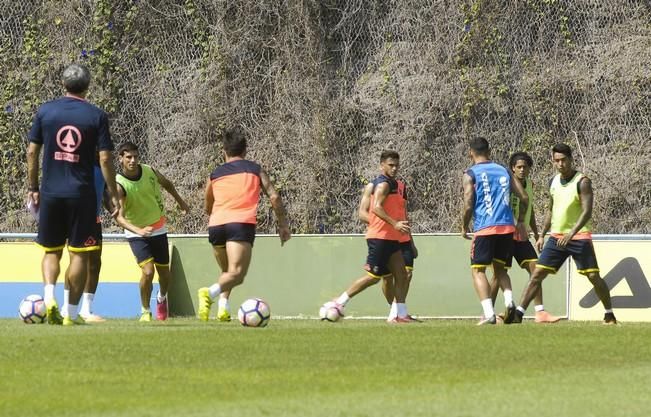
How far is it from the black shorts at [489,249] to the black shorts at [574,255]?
1.94 feet

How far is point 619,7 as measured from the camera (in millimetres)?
22125

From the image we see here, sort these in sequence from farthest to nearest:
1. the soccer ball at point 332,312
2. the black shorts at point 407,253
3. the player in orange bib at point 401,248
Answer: the black shorts at point 407,253 → the player in orange bib at point 401,248 → the soccer ball at point 332,312

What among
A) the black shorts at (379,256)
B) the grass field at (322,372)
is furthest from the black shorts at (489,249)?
the grass field at (322,372)

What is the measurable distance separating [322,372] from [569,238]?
656cm

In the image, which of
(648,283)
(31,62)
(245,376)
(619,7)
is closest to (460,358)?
(245,376)

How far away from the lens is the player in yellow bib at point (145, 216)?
15508mm

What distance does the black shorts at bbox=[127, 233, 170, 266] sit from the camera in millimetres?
15508

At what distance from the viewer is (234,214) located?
44.2 feet

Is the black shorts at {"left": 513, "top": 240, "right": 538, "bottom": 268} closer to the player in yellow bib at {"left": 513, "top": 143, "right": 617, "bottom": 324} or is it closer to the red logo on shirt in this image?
the player in yellow bib at {"left": 513, "top": 143, "right": 617, "bottom": 324}

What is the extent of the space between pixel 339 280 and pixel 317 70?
17.5 feet

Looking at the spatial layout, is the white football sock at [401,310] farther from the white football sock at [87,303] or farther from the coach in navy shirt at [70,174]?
the coach in navy shirt at [70,174]

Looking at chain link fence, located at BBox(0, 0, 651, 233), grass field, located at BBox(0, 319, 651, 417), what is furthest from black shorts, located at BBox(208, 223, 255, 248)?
chain link fence, located at BBox(0, 0, 651, 233)

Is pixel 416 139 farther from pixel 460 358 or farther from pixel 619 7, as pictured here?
pixel 460 358

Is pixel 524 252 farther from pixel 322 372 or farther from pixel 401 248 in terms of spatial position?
pixel 322 372
